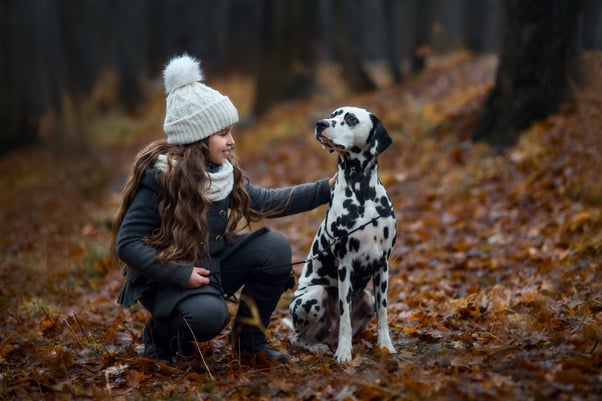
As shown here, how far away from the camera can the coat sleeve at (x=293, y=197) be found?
15.2 feet

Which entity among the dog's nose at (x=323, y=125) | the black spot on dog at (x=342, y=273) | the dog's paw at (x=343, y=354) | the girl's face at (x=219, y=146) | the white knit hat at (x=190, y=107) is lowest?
the dog's paw at (x=343, y=354)

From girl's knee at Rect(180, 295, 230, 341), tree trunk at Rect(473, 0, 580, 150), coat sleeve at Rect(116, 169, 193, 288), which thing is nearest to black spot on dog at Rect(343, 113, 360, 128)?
coat sleeve at Rect(116, 169, 193, 288)

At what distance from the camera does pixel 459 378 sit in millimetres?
3402

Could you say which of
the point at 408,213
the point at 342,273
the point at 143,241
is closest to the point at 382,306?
the point at 342,273

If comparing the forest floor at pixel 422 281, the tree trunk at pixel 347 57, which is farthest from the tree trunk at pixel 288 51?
the forest floor at pixel 422 281

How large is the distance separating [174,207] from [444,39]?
580 inches

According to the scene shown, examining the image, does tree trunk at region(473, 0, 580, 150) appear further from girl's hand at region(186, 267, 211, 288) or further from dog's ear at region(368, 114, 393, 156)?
girl's hand at region(186, 267, 211, 288)

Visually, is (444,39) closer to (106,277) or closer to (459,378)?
(106,277)

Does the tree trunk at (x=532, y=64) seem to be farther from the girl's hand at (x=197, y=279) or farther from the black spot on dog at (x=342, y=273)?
the girl's hand at (x=197, y=279)

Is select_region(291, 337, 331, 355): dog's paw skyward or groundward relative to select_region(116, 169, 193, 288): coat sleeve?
groundward

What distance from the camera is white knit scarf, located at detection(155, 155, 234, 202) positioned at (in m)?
4.32

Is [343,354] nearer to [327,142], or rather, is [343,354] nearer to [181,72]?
[327,142]

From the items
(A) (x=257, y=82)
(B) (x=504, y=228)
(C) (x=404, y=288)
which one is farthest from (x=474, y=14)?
(C) (x=404, y=288)

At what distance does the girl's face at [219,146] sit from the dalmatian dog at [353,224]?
0.71 metres
